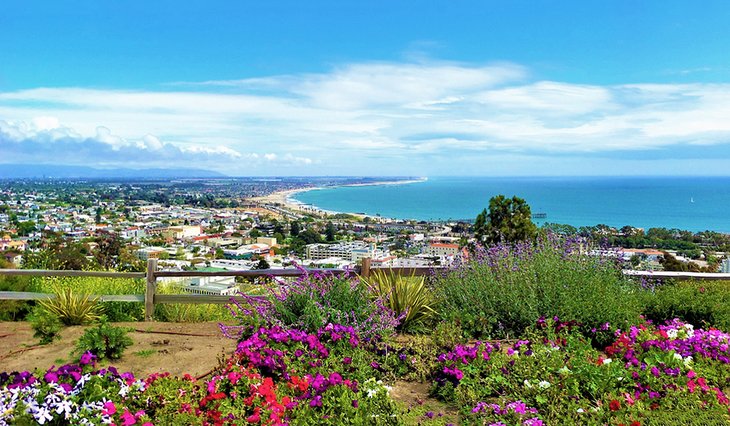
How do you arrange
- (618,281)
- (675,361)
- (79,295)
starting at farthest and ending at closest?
(79,295)
(618,281)
(675,361)

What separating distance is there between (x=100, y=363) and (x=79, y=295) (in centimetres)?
258

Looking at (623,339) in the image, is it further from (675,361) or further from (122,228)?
(122,228)

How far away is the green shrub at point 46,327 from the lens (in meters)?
6.52

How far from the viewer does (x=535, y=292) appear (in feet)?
20.8

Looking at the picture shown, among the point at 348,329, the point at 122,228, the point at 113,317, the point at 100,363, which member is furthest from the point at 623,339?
the point at 122,228

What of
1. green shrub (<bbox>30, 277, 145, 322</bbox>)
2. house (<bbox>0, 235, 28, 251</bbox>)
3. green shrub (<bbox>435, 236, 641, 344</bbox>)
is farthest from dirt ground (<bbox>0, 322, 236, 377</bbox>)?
house (<bbox>0, 235, 28, 251</bbox>)

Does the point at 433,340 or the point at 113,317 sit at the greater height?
the point at 433,340

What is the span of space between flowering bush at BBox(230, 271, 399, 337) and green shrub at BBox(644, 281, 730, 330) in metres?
3.25

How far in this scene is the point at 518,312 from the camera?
608 cm

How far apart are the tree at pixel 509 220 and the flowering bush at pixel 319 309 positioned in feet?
26.4

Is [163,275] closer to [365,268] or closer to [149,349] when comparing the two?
[149,349]

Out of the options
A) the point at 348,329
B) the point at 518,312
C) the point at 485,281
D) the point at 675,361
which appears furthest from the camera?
the point at 485,281

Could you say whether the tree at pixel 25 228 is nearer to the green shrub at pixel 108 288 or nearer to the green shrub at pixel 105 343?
the green shrub at pixel 108 288

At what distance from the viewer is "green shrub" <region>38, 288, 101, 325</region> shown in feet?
24.2
